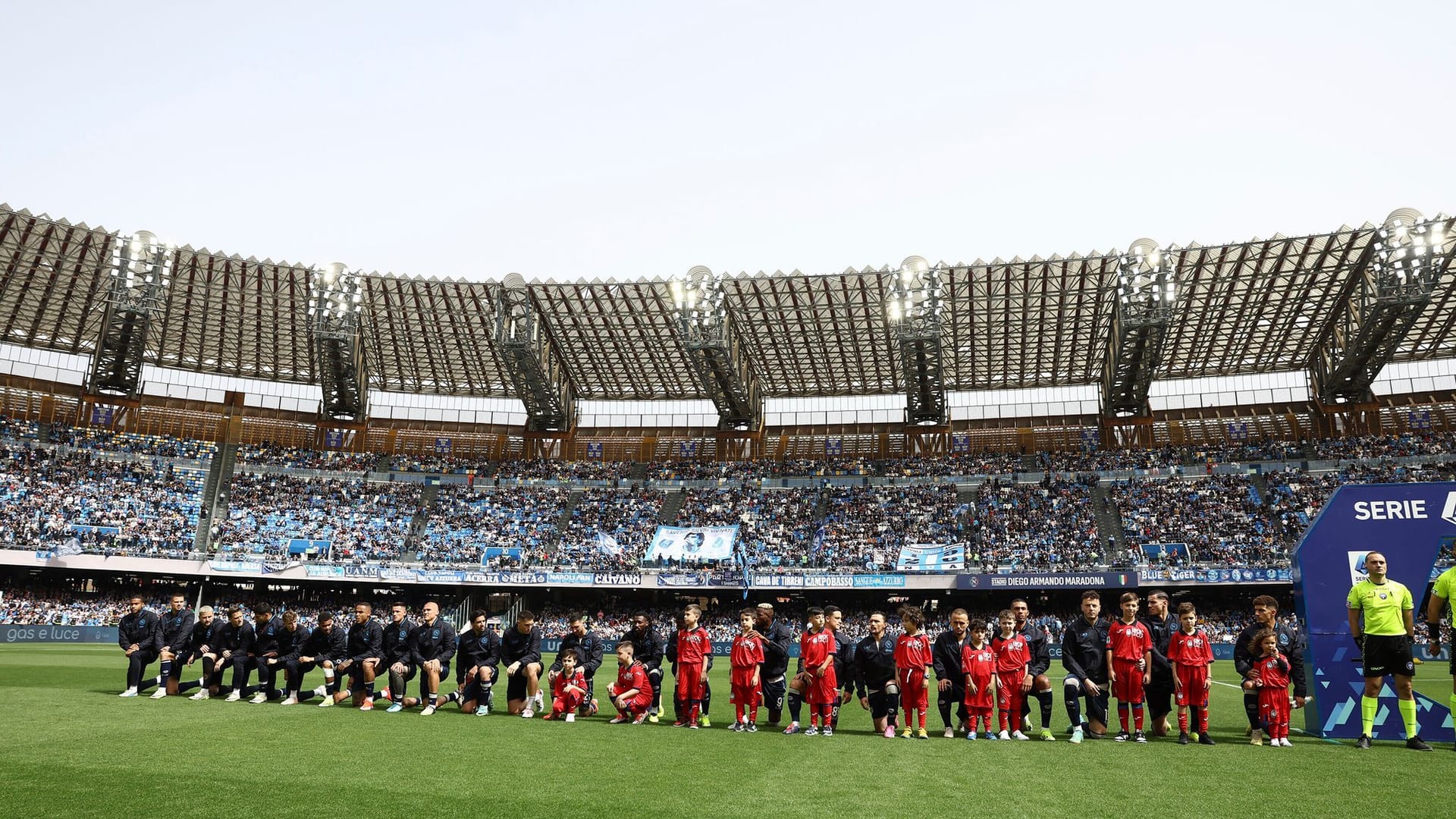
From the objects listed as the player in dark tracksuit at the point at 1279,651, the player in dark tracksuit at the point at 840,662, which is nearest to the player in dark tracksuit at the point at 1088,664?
the player in dark tracksuit at the point at 1279,651

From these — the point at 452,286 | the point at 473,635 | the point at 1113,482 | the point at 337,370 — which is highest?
the point at 452,286

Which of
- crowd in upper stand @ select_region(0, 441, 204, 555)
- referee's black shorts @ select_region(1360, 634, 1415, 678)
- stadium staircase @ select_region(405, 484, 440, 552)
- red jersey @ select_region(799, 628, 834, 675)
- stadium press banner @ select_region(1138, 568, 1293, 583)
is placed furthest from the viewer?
stadium staircase @ select_region(405, 484, 440, 552)

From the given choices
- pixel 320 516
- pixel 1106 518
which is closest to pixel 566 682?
pixel 1106 518

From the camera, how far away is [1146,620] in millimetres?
11820

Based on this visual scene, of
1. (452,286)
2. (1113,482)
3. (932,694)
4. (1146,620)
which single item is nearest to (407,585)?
(452,286)

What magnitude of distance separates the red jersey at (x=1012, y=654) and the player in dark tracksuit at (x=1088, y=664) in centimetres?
45

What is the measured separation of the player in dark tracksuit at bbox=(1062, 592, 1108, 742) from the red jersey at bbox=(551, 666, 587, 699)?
250 inches

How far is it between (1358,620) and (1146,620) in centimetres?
260

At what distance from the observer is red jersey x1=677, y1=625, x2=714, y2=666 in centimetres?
1221

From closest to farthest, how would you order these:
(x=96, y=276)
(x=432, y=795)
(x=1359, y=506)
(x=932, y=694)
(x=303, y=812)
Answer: (x=303, y=812), (x=432, y=795), (x=1359, y=506), (x=932, y=694), (x=96, y=276)

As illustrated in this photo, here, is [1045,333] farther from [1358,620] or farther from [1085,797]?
[1085,797]

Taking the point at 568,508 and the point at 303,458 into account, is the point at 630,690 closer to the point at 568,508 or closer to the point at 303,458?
the point at 568,508

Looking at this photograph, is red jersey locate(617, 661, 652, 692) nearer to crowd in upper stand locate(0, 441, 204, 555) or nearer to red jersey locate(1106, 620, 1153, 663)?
red jersey locate(1106, 620, 1153, 663)

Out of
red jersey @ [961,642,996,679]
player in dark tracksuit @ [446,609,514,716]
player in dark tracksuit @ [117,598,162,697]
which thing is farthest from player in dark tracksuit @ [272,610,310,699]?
red jersey @ [961,642,996,679]
